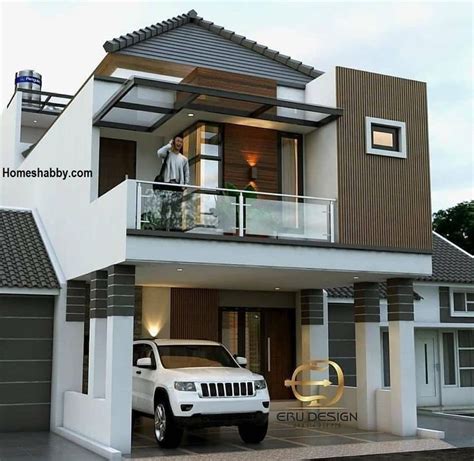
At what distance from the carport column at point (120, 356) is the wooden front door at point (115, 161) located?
Answer: 436 centimetres

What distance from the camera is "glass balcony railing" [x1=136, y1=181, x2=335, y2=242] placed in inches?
542

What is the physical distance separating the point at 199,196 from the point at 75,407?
5073 mm

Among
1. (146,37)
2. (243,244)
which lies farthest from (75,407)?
(146,37)

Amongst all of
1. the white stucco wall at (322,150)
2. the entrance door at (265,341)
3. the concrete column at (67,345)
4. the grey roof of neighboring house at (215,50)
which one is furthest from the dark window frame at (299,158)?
the concrete column at (67,345)

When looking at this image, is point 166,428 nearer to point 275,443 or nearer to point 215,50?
point 275,443

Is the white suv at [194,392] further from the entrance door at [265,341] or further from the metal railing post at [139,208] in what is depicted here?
the entrance door at [265,341]

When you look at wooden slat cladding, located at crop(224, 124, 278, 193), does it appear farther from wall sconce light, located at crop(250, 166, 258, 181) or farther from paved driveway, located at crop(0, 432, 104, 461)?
paved driveway, located at crop(0, 432, 104, 461)

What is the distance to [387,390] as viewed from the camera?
15992 millimetres

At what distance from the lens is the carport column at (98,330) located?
48.7ft

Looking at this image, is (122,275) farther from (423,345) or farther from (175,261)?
(423,345)

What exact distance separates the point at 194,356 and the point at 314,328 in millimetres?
5192

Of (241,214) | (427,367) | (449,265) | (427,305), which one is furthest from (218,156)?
(427,367)

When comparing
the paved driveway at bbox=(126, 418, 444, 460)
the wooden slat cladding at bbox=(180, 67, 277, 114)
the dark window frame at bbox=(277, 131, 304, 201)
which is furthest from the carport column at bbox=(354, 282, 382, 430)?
the wooden slat cladding at bbox=(180, 67, 277, 114)

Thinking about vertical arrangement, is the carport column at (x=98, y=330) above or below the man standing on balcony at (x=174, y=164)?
below
